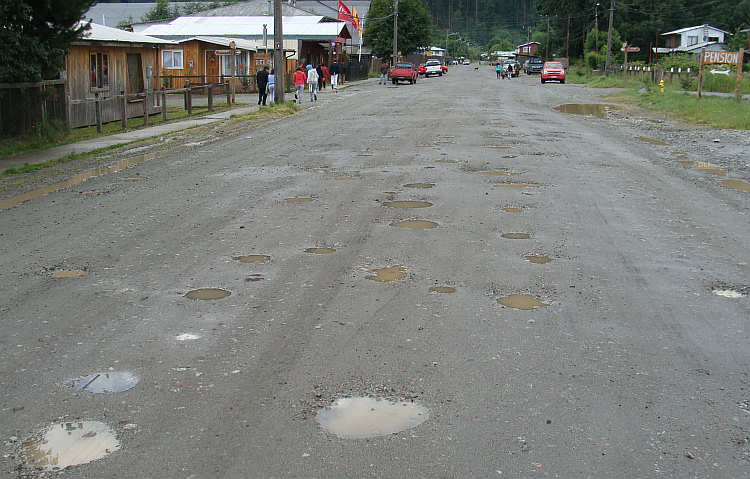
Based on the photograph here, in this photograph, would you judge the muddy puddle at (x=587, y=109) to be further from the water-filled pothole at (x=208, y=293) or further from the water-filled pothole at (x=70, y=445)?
the water-filled pothole at (x=70, y=445)

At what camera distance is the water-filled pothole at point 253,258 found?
7289 millimetres

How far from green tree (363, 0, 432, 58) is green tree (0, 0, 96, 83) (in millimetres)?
64139

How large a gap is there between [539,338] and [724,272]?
273cm

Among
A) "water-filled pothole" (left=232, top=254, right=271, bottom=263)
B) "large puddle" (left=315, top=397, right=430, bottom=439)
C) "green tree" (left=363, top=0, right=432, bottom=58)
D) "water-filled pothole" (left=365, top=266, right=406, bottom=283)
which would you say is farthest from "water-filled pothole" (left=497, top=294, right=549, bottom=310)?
"green tree" (left=363, top=0, right=432, bottom=58)

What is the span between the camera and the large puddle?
13.3ft

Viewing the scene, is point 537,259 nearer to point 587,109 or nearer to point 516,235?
point 516,235

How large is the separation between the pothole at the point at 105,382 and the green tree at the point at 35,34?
12199 millimetres

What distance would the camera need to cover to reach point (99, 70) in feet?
74.3

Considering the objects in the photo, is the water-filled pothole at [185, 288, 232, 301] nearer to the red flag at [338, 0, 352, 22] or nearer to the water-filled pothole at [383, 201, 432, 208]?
the water-filled pothole at [383, 201, 432, 208]

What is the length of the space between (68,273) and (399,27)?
7697 centimetres

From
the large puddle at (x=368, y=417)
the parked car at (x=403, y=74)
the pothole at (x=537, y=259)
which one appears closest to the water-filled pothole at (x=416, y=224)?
the pothole at (x=537, y=259)

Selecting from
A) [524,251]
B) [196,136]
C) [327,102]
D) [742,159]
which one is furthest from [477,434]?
[327,102]

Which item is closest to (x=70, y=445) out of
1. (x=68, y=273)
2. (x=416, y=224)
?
(x=68, y=273)

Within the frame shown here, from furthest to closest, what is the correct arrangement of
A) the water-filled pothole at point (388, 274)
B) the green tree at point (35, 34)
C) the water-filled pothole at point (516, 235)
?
the green tree at point (35, 34) < the water-filled pothole at point (516, 235) < the water-filled pothole at point (388, 274)
